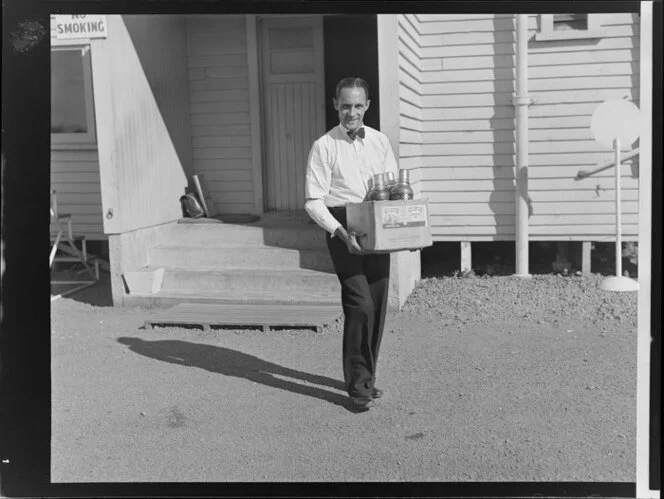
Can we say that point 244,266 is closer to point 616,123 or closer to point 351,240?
point 616,123

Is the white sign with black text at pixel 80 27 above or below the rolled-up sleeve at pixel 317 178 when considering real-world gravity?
above

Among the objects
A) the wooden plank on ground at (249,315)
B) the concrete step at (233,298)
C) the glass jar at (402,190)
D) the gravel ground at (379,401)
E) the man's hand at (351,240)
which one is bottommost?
the gravel ground at (379,401)

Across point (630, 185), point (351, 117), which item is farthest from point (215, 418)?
point (630, 185)

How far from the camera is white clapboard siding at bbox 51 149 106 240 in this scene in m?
10.8

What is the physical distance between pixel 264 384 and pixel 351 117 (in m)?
2.04

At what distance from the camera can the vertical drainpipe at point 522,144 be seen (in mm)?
8914

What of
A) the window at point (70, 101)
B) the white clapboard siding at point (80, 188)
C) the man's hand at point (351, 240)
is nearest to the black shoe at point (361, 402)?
the man's hand at point (351, 240)

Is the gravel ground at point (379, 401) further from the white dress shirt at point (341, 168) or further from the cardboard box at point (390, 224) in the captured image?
the white dress shirt at point (341, 168)

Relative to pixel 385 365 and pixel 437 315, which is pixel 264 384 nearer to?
pixel 385 365

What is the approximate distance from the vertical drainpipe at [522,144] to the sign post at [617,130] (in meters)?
0.92

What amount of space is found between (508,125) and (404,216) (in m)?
4.95

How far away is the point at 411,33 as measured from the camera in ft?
28.7

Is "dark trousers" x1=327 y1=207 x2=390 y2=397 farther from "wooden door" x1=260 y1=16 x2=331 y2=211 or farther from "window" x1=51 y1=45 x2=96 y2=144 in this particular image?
"window" x1=51 y1=45 x2=96 y2=144

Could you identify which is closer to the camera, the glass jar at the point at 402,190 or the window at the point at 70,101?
the glass jar at the point at 402,190
